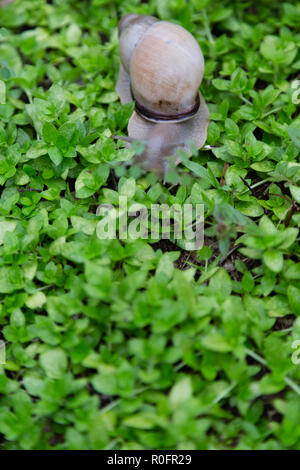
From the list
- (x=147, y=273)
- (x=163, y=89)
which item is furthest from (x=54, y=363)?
(x=163, y=89)

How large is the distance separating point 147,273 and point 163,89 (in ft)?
2.25

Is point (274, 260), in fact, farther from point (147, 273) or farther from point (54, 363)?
point (54, 363)

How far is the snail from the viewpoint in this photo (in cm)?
178

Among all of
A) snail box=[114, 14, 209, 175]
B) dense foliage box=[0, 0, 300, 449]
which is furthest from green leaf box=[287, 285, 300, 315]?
snail box=[114, 14, 209, 175]

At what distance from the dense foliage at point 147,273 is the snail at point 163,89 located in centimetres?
8

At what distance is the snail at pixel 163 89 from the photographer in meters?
1.78

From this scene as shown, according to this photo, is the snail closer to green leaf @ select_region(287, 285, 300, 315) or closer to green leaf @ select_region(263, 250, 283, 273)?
green leaf @ select_region(263, 250, 283, 273)

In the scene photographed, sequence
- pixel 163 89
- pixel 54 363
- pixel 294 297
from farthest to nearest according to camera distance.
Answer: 1. pixel 163 89
2. pixel 294 297
3. pixel 54 363

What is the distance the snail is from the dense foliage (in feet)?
0.25

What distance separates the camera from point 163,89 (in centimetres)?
180

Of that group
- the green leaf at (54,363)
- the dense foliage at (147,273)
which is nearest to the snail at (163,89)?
the dense foliage at (147,273)

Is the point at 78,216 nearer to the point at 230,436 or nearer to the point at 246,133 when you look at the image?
the point at 246,133

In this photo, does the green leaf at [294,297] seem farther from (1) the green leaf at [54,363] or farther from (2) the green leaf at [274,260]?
(1) the green leaf at [54,363]

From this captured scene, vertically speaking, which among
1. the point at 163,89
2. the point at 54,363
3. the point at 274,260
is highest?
the point at 163,89
